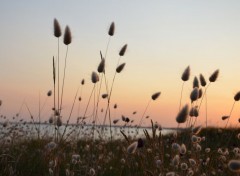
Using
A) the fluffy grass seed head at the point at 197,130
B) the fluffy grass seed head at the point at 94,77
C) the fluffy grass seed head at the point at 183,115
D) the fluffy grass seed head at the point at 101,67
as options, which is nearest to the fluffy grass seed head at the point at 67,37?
the fluffy grass seed head at the point at 101,67

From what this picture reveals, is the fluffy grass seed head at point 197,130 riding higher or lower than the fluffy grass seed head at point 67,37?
lower

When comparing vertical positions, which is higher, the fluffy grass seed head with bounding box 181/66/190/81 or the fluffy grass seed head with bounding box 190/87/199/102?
the fluffy grass seed head with bounding box 181/66/190/81

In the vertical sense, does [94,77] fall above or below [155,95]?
above

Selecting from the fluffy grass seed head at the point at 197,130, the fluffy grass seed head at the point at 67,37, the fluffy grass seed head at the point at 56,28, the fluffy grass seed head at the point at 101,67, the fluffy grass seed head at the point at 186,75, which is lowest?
the fluffy grass seed head at the point at 197,130

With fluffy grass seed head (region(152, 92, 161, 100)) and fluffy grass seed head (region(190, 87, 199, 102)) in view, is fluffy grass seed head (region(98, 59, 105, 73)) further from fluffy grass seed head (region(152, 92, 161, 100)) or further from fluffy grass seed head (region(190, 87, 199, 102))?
fluffy grass seed head (region(190, 87, 199, 102))

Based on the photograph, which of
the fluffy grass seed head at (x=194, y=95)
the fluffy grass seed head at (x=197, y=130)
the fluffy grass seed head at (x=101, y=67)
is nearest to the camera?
the fluffy grass seed head at (x=194, y=95)

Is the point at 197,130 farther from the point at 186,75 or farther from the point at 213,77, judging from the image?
the point at 213,77

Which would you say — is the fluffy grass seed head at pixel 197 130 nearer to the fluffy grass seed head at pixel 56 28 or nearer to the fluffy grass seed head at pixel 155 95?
the fluffy grass seed head at pixel 155 95

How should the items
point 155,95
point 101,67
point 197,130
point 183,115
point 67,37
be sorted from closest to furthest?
point 183,115, point 197,130, point 67,37, point 101,67, point 155,95

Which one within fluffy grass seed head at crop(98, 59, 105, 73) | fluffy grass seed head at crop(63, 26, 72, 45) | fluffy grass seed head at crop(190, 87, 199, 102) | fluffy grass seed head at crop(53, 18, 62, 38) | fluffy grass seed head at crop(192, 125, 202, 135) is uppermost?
fluffy grass seed head at crop(53, 18, 62, 38)

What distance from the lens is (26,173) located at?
5.36 meters

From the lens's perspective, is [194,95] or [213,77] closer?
[194,95]

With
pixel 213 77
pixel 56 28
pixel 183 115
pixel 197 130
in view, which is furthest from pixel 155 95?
pixel 183 115

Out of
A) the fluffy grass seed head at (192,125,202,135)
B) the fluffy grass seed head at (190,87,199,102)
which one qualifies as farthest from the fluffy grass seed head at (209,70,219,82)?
the fluffy grass seed head at (190,87,199,102)
